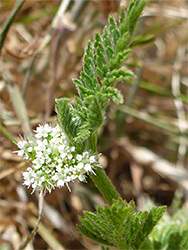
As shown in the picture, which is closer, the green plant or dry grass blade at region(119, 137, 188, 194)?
the green plant

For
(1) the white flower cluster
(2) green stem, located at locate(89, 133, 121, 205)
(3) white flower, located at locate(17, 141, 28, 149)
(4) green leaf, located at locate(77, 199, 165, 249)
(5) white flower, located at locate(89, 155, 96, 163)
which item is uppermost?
(3) white flower, located at locate(17, 141, 28, 149)

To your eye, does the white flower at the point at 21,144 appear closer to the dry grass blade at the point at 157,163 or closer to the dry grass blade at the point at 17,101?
the dry grass blade at the point at 17,101

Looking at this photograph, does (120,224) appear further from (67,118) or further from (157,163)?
(157,163)

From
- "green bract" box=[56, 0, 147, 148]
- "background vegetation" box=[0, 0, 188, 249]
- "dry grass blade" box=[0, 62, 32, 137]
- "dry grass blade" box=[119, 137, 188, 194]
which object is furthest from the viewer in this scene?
"dry grass blade" box=[119, 137, 188, 194]

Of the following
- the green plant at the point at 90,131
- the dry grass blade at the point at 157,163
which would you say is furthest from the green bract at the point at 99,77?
the dry grass blade at the point at 157,163

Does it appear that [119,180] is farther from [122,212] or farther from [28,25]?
[122,212]

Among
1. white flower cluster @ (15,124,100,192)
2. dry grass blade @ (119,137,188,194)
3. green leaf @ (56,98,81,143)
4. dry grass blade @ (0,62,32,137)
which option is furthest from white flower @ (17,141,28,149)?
dry grass blade @ (119,137,188,194)

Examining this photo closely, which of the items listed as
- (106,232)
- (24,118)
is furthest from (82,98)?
(24,118)

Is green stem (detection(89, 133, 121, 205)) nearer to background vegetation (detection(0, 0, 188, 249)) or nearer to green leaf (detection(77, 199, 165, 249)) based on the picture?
green leaf (detection(77, 199, 165, 249))
